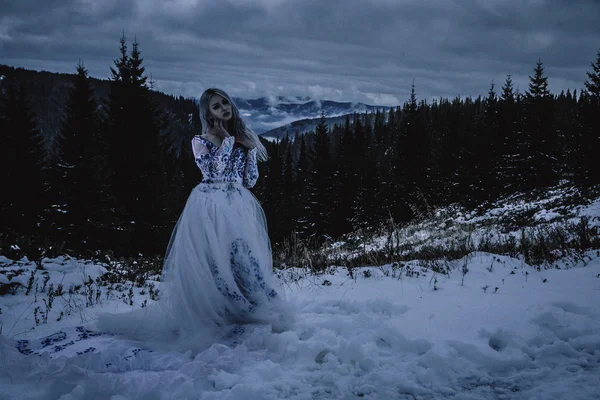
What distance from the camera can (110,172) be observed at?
19141 millimetres

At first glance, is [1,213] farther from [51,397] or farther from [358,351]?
[358,351]

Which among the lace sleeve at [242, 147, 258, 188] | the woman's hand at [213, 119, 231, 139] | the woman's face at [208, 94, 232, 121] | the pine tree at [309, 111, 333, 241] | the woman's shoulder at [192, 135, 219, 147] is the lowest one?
the pine tree at [309, 111, 333, 241]

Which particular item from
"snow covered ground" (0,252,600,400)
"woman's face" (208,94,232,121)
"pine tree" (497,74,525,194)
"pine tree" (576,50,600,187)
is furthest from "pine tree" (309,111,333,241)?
"woman's face" (208,94,232,121)

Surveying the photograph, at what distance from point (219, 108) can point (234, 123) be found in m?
0.31

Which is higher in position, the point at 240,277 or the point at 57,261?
the point at 240,277

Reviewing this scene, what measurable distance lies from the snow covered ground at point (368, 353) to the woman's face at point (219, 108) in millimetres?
2660

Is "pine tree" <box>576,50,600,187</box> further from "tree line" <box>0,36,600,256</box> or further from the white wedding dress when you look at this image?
the white wedding dress

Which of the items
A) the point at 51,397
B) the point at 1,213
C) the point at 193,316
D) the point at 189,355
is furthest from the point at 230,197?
the point at 1,213

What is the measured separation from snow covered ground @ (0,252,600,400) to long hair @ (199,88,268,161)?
2.32m

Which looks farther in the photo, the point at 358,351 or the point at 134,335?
the point at 134,335

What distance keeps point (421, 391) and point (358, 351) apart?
648 millimetres

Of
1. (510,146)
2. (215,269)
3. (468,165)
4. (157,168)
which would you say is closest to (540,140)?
(510,146)

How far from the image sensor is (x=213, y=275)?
3852 mm

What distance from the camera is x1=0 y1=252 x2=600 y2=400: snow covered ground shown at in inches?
101
